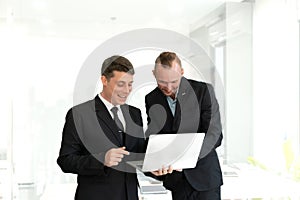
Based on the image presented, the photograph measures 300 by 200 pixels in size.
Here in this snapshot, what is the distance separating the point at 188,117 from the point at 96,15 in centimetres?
174

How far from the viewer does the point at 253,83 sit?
3.77 m

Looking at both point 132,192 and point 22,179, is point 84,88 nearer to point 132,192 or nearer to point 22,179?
point 22,179

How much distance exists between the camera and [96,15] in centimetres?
353

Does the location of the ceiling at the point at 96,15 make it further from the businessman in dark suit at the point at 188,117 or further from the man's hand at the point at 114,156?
the man's hand at the point at 114,156

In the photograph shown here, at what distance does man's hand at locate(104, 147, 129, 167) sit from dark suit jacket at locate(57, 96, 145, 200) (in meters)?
0.05

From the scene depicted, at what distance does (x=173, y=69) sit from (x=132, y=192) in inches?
24.1

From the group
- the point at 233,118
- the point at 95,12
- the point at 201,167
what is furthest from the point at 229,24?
the point at 201,167

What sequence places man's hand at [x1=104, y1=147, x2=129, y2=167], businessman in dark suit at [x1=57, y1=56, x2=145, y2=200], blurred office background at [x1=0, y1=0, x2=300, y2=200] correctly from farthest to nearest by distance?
blurred office background at [x1=0, y1=0, x2=300, y2=200] < businessman in dark suit at [x1=57, y1=56, x2=145, y2=200] < man's hand at [x1=104, y1=147, x2=129, y2=167]

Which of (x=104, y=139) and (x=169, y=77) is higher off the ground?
(x=169, y=77)

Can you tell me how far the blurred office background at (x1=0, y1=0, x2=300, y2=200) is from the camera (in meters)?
3.44

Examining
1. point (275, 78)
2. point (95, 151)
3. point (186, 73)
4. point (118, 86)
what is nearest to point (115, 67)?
point (118, 86)

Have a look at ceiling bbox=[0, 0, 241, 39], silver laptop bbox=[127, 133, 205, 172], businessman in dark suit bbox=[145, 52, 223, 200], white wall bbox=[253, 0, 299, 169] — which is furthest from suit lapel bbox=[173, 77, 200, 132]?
white wall bbox=[253, 0, 299, 169]

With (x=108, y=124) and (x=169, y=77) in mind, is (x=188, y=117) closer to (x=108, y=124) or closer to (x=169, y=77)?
(x=169, y=77)

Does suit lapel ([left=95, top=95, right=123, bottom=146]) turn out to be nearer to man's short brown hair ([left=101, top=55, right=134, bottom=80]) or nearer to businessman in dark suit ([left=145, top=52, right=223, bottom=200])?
man's short brown hair ([left=101, top=55, right=134, bottom=80])
